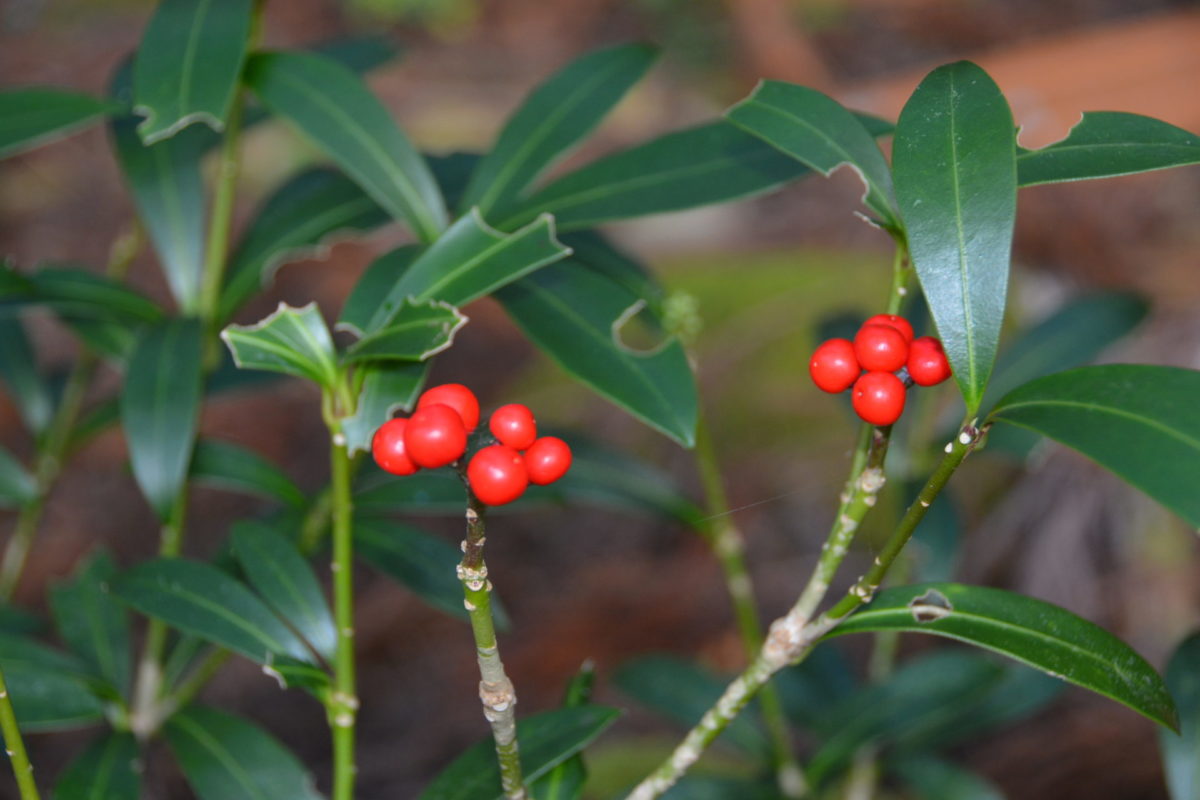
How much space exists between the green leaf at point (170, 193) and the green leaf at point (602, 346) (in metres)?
0.49

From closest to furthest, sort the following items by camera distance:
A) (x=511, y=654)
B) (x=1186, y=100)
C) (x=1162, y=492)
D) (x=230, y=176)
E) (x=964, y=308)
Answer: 1. (x=1162, y=492)
2. (x=964, y=308)
3. (x=230, y=176)
4. (x=511, y=654)
5. (x=1186, y=100)

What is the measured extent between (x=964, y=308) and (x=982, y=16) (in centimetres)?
431

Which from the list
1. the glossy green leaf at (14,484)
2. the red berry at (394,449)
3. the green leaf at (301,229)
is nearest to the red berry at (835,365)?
the red berry at (394,449)

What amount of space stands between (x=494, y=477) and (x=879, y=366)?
227mm

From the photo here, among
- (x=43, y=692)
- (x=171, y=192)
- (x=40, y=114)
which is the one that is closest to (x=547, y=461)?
(x=43, y=692)

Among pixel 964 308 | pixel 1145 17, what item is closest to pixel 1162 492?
pixel 964 308

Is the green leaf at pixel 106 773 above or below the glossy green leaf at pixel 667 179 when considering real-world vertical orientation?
below

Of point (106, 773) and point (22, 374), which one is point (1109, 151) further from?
point (22, 374)

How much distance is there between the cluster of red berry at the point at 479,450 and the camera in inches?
20.1

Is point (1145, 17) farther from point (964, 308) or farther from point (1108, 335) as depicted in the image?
point (964, 308)

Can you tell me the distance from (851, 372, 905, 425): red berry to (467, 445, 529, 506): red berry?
19 centimetres

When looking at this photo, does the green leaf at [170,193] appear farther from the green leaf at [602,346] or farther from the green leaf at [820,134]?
the green leaf at [820,134]

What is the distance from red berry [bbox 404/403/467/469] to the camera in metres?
0.52

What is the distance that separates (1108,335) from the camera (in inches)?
51.4
